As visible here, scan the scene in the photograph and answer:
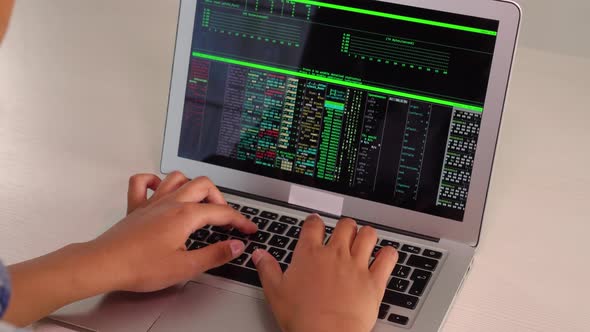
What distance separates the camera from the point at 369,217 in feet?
3.51

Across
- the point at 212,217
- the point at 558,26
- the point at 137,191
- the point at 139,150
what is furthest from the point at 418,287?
the point at 558,26

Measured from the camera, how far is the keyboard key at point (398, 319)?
0.88 metres

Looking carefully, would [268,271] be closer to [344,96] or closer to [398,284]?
[398,284]

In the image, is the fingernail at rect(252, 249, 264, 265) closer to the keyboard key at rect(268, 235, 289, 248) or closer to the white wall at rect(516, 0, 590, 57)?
the keyboard key at rect(268, 235, 289, 248)

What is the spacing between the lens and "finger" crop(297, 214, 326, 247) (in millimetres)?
913

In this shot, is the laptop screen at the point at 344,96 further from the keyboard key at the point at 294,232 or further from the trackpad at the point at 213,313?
the trackpad at the point at 213,313

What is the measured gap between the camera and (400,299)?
91 cm

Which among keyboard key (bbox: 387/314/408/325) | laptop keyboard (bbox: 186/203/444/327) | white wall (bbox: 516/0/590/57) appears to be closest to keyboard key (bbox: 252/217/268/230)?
laptop keyboard (bbox: 186/203/444/327)

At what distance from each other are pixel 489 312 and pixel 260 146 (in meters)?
0.36

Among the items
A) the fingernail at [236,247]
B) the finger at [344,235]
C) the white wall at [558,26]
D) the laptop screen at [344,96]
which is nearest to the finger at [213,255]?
the fingernail at [236,247]

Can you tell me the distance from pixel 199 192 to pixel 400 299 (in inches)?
10.1

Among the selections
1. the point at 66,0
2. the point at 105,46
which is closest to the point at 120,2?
the point at 66,0

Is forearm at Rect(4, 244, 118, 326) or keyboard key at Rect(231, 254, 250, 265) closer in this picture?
forearm at Rect(4, 244, 118, 326)

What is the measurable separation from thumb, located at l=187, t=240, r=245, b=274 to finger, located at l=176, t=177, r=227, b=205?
8cm
